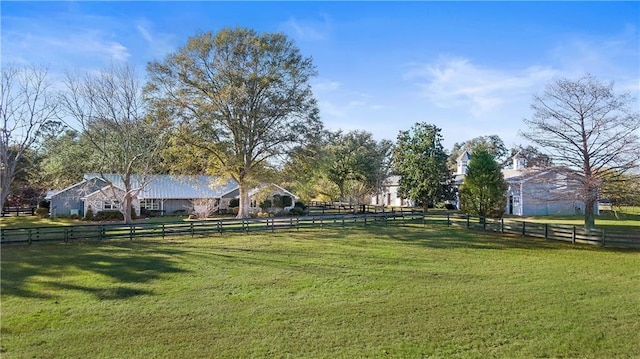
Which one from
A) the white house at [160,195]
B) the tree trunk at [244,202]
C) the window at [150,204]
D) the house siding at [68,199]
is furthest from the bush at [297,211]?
the house siding at [68,199]

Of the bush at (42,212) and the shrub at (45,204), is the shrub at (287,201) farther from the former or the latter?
the shrub at (45,204)

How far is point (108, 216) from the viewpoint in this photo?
1368 inches

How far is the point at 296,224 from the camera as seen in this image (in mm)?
25922

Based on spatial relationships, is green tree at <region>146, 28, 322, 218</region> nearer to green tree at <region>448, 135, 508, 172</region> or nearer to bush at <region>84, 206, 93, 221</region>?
bush at <region>84, 206, 93, 221</region>

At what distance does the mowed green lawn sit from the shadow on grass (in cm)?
6

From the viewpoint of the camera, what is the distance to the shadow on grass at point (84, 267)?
11.1m

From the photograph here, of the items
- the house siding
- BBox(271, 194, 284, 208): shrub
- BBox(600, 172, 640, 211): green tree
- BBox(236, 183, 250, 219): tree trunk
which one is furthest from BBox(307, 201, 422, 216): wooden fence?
BBox(600, 172, 640, 211): green tree

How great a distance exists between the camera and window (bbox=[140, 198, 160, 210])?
39.0 m

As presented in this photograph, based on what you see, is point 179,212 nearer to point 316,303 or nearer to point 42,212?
point 42,212

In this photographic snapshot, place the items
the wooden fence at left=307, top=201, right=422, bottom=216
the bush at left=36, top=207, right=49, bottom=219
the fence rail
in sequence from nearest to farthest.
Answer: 1. the fence rail
2. the bush at left=36, top=207, right=49, bottom=219
3. the wooden fence at left=307, top=201, right=422, bottom=216

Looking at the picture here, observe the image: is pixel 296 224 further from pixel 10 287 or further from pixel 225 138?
pixel 10 287

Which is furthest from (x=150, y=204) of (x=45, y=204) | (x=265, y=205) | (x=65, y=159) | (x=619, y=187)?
(x=619, y=187)

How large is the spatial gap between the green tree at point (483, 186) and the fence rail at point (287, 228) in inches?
152

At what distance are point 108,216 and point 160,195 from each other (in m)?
5.49
